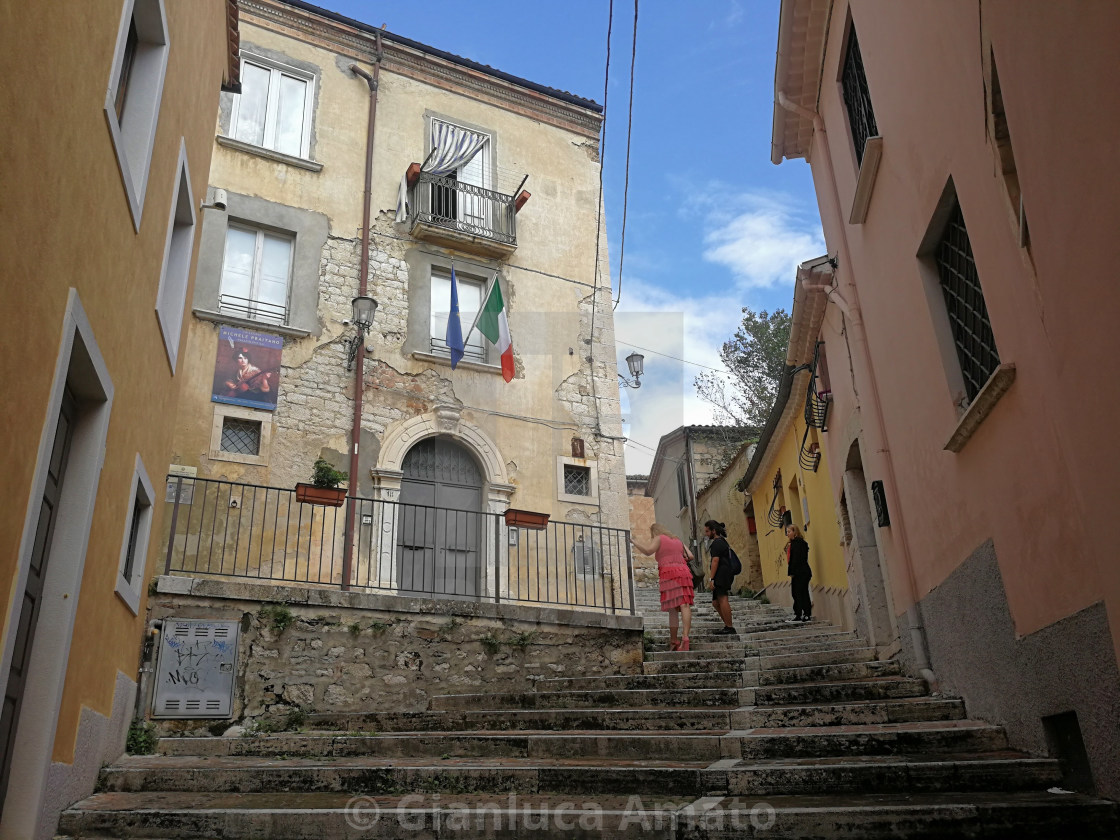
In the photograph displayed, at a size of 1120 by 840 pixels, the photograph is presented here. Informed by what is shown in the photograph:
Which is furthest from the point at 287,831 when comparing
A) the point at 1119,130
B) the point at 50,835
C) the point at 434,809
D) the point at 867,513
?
the point at 867,513

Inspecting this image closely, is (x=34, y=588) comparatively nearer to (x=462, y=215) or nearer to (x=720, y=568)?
(x=720, y=568)

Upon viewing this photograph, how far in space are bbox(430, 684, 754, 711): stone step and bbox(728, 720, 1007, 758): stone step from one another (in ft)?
→ 4.67

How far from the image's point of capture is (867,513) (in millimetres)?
8047

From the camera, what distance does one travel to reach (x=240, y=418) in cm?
1071

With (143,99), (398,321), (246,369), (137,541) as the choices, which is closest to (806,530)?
(398,321)

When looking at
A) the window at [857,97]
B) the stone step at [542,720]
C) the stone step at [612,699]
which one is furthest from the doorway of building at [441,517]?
the window at [857,97]

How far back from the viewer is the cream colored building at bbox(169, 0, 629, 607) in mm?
10758

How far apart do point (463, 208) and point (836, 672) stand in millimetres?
9837

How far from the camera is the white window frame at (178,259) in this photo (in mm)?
6098

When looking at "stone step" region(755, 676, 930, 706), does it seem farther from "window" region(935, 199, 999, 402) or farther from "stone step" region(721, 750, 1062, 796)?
"window" region(935, 199, 999, 402)

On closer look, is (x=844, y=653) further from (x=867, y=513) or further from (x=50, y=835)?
(x=50, y=835)

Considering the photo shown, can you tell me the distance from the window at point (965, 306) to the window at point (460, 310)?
8296 millimetres

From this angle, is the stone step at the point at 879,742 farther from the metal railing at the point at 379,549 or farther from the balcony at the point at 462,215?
the balcony at the point at 462,215

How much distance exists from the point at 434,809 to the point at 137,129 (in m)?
4.05
